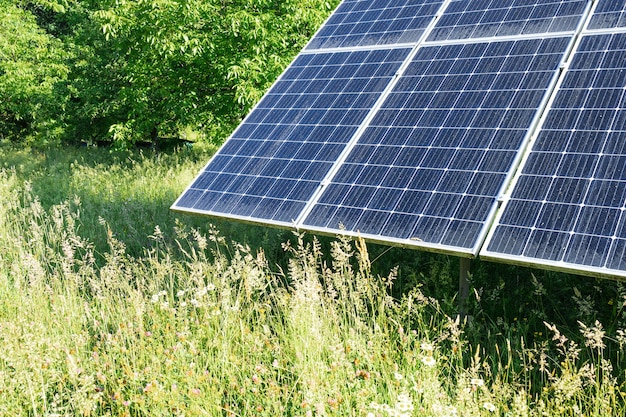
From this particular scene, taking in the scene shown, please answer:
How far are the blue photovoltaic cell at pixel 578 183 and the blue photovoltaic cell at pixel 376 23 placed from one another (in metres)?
2.73

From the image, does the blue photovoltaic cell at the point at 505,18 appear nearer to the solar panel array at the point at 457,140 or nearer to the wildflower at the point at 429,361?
the solar panel array at the point at 457,140

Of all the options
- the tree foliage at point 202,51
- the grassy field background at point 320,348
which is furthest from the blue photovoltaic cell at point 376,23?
the tree foliage at point 202,51

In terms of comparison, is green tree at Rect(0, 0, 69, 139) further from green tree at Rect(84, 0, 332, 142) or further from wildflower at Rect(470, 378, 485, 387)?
wildflower at Rect(470, 378, 485, 387)

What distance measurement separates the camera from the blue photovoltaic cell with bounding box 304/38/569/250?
561 centimetres

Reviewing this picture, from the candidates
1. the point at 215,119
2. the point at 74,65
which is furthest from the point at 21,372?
the point at 74,65

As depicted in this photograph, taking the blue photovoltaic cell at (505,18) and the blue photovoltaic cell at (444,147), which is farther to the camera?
the blue photovoltaic cell at (505,18)

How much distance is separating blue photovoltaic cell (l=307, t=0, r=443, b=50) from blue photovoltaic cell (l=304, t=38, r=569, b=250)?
47.1 inches

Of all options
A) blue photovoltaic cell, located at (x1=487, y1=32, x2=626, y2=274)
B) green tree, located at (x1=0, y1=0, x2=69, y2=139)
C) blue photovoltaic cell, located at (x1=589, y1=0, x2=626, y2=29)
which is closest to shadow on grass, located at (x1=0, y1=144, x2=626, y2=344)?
blue photovoltaic cell, located at (x1=487, y1=32, x2=626, y2=274)

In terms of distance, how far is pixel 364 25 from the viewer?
30.6ft

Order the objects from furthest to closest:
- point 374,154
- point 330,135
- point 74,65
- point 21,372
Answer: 1. point 74,65
2. point 330,135
3. point 374,154
4. point 21,372

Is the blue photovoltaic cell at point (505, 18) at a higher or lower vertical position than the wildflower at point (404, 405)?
higher

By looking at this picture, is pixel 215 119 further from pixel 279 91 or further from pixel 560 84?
pixel 560 84

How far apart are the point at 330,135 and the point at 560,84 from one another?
2512mm

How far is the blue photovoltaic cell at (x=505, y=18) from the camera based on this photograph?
7184mm
